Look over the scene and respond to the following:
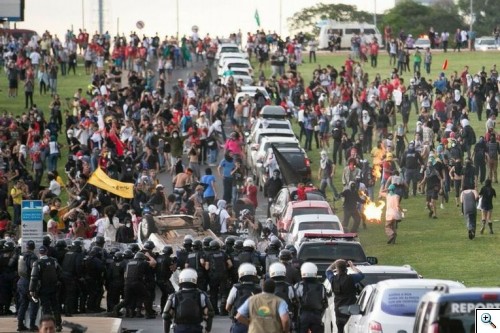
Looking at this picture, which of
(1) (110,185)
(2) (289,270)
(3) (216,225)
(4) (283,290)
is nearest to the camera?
(4) (283,290)

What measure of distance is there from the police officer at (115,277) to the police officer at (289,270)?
3.70 metres

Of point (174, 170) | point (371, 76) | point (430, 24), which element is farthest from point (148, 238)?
point (430, 24)

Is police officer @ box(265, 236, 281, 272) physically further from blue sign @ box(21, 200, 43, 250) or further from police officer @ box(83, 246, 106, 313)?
blue sign @ box(21, 200, 43, 250)

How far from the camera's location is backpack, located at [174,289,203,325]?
64.8 feet

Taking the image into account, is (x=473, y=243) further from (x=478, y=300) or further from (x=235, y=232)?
(x=478, y=300)

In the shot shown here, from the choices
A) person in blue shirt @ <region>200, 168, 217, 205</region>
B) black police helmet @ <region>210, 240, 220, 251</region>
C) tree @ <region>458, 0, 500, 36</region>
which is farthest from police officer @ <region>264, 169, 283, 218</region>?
tree @ <region>458, 0, 500, 36</region>

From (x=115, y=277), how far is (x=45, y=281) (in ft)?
11.0

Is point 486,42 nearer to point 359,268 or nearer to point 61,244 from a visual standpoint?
point 61,244

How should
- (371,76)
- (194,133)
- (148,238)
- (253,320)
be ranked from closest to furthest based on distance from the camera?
(253,320), (148,238), (194,133), (371,76)

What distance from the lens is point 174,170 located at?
4541 cm

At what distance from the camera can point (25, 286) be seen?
85.3 ft

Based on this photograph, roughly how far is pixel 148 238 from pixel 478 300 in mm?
17362

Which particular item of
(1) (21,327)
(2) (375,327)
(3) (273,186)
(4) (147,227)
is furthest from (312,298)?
(3) (273,186)

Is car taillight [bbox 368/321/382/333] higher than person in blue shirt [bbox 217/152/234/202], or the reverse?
car taillight [bbox 368/321/382/333]
